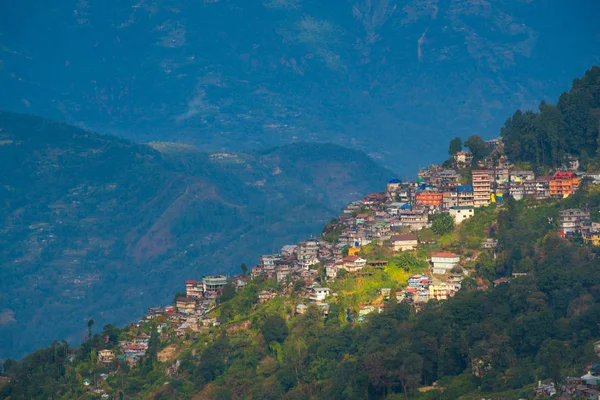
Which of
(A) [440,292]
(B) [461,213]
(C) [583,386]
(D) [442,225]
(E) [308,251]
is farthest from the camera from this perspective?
(E) [308,251]

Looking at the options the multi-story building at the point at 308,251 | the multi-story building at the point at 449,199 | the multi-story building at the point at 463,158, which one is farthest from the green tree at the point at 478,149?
the multi-story building at the point at 308,251

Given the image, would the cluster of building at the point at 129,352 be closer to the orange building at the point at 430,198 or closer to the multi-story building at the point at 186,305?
the multi-story building at the point at 186,305

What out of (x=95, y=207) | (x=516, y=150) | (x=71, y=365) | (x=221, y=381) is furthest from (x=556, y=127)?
(x=95, y=207)

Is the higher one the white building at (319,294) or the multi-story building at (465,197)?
the multi-story building at (465,197)

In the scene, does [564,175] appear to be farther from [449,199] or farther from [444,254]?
[444,254]

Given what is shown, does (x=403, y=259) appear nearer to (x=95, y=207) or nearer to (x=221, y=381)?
(x=221, y=381)

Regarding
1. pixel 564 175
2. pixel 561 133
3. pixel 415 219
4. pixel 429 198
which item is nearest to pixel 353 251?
pixel 415 219
